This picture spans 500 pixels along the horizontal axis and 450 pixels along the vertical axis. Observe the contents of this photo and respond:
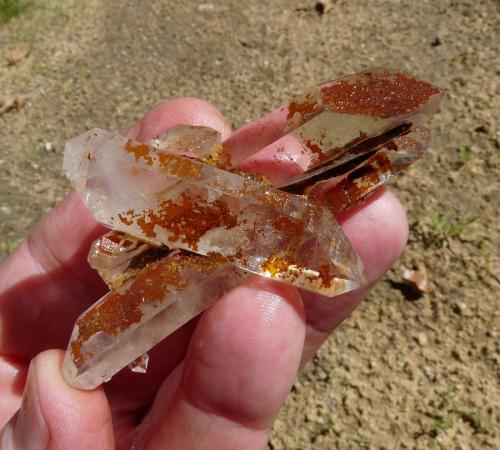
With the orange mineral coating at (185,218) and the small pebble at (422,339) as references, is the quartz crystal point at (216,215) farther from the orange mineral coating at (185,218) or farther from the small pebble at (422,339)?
the small pebble at (422,339)

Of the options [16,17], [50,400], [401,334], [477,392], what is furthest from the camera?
[16,17]

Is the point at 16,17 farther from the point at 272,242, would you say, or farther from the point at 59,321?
the point at 272,242

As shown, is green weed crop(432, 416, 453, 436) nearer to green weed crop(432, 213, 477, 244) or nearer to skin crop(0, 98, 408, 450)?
skin crop(0, 98, 408, 450)

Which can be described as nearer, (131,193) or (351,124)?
(131,193)

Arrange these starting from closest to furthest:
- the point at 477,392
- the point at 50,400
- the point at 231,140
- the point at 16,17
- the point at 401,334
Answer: the point at 50,400 → the point at 231,140 → the point at 477,392 → the point at 401,334 → the point at 16,17

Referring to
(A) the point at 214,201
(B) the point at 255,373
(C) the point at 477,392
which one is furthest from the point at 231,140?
(C) the point at 477,392

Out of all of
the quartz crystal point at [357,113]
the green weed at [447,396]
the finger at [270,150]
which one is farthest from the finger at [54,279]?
the green weed at [447,396]
